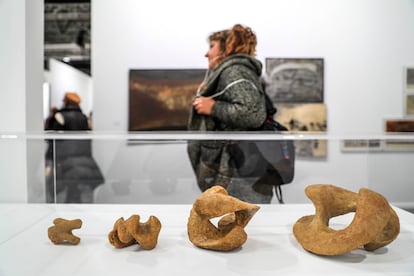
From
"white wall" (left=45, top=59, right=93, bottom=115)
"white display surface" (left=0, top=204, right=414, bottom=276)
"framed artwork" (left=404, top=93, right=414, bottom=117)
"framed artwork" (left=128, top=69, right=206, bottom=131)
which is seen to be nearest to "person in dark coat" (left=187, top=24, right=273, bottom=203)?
"white display surface" (left=0, top=204, right=414, bottom=276)

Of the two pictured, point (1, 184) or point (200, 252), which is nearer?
point (200, 252)

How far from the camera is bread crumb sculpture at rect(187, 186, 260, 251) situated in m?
0.82

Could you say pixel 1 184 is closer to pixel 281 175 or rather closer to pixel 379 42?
pixel 281 175

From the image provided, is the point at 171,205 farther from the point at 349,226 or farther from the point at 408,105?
the point at 408,105

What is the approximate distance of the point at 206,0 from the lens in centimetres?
223

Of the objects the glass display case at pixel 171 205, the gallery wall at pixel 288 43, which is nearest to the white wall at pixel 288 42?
the gallery wall at pixel 288 43

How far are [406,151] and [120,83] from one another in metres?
1.74

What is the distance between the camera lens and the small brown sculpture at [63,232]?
87cm

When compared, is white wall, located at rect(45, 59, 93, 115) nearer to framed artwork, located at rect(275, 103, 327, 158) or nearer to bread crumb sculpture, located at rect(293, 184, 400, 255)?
framed artwork, located at rect(275, 103, 327, 158)

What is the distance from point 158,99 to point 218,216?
1.70 meters

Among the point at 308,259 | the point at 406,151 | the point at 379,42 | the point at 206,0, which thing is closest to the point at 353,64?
the point at 379,42

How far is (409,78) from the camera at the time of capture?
2441 mm

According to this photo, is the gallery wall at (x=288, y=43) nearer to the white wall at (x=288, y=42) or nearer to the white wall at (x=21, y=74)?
the white wall at (x=288, y=42)

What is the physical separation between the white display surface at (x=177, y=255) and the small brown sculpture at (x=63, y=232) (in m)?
0.02
